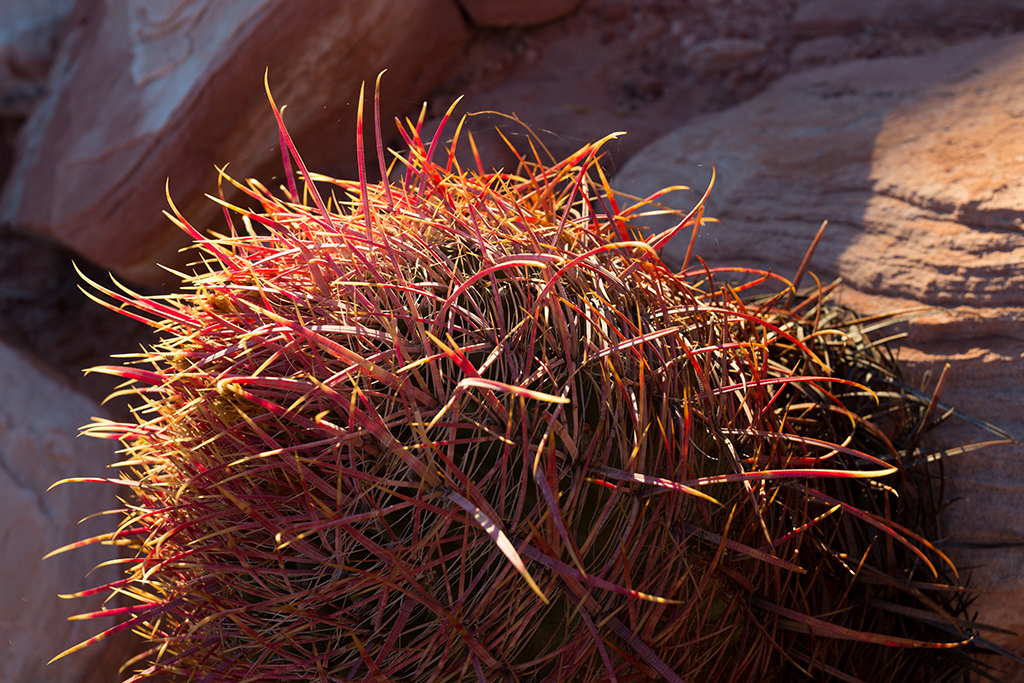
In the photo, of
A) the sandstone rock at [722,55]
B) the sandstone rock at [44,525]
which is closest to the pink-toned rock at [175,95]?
the sandstone rock at [44,525]

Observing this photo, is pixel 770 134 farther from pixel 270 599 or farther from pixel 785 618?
pixel 270 599

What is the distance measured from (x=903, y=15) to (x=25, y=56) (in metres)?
2.16

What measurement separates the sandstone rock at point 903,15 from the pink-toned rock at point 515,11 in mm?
530

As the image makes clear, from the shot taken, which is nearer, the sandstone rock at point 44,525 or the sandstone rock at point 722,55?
the sandstone rock at point 44,525

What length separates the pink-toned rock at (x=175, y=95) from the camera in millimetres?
1104

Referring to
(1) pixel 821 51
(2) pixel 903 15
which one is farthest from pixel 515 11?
(2) pixel 903 15

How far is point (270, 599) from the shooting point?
1.44ft

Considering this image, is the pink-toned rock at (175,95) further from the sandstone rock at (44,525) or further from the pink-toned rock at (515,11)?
the sandstone rock at (44,525)

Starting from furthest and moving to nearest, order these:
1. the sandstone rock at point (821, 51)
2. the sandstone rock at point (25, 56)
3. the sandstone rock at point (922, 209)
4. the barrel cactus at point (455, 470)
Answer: the sandstone rock at point (25, 56)
the sandstone rock at point (821, 51)
the sandstone rock at point (922, 209)
the barrel cactus at point (455, 470)

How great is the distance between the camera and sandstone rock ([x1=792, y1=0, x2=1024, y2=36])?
52.2 inches

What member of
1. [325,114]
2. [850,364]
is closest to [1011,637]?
[850,364]

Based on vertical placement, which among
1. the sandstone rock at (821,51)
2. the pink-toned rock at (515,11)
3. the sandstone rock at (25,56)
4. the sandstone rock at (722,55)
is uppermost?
the sandstone rock at (25,56)

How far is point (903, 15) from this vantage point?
4.74ft

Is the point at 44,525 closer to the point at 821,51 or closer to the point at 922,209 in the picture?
the point at 922,209
